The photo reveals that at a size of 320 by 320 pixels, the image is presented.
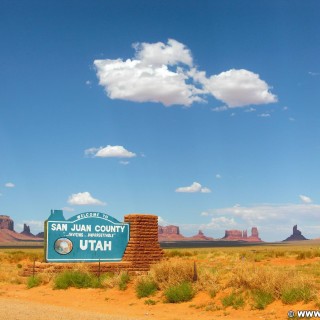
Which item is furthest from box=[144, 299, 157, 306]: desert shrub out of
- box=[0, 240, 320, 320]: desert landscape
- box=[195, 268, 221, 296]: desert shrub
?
box=[195, 268, 221, 296]: desert shrub

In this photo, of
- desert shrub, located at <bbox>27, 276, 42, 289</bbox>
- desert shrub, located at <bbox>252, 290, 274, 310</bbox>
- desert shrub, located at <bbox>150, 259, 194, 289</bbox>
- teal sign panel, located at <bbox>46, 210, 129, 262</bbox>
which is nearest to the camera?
desert shrub, located at <bbox>252, 290, 274, 310</bbox>

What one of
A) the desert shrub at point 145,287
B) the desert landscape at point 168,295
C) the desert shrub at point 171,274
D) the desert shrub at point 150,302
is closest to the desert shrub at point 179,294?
the desert landscape at point 168,295

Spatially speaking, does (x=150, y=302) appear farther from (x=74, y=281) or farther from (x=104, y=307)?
(x=74, y=281)

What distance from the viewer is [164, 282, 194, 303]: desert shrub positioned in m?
16.9

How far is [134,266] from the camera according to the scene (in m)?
25.5

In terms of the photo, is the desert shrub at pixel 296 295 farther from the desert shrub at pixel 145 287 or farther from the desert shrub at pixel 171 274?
the desert shrub at pixel 145 287

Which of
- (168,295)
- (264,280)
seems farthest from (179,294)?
(264,280)

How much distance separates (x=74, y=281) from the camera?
21.0 metres

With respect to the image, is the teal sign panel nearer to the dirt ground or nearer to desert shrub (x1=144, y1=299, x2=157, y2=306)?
the dirt ground

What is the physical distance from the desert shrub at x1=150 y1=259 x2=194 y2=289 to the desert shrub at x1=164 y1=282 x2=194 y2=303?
26.6 inches

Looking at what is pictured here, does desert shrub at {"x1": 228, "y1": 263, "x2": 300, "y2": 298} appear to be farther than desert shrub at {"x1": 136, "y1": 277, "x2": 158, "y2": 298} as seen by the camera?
No

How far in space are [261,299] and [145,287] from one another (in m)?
4.99

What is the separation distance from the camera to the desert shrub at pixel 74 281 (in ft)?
68.1

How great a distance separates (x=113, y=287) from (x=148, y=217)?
6.73 metres
